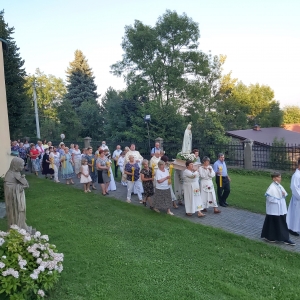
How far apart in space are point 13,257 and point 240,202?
26.6 feet

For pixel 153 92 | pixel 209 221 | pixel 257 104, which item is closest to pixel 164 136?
pixel 153 92

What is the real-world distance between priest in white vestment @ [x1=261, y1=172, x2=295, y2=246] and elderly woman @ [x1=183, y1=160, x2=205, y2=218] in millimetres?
2484

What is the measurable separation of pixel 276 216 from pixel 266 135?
24.6m

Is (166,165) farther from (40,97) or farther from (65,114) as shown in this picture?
(40,97)

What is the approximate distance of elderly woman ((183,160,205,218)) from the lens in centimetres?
963

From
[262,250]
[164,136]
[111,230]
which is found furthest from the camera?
[164,136]

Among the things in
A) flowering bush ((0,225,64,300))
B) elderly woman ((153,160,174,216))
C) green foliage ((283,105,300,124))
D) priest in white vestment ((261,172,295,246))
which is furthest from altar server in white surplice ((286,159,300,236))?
green foliage ((283,105,300,124))

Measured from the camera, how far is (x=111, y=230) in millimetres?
8453

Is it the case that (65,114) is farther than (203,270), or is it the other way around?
(65,114)

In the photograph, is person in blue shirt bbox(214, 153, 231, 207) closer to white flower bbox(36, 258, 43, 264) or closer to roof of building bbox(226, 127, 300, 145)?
white flower bbox(36, 258, 43, 264)

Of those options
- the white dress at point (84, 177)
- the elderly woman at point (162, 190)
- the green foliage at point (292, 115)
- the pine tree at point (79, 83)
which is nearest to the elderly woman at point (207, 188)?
the elderly woman at point (162, 190)

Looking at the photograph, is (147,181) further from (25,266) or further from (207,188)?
(25,266)

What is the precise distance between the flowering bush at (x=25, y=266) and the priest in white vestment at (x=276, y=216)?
471 centimetres

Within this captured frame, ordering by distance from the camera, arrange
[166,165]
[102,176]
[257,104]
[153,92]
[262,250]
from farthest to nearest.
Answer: [257,104], [153,92], [102,176], [166,165], [262,250]
